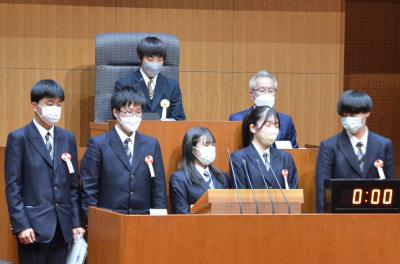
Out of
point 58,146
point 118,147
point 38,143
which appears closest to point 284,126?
point 118,147

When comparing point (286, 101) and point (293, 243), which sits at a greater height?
point (286, 101)

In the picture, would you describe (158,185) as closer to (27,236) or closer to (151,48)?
(27,236)

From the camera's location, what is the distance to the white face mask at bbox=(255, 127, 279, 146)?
4.88 metres

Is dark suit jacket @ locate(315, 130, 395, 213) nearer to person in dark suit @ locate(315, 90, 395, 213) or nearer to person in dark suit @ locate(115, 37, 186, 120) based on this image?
person in dark suit @ locate(315, 90, 395, 213)

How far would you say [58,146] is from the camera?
4.63 m

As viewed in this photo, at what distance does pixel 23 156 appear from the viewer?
455 centimetres

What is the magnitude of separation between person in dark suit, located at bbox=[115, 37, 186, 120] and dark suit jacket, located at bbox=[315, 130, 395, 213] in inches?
45.9

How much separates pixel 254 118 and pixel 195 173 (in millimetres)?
468

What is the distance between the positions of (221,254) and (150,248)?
29 cm

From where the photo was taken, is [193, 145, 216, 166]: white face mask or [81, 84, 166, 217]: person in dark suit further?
[193, 145, 216, 166]: white face mask

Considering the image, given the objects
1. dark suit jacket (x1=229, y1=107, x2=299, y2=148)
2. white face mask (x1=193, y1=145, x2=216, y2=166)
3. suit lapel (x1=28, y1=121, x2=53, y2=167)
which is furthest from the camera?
dark suit jacket (x1=229, y1=107, x2=299, y2=148)

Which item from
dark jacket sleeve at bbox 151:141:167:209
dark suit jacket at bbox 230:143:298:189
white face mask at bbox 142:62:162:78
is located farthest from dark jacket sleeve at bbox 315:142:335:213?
white face mask at bbox 142:62:162:78

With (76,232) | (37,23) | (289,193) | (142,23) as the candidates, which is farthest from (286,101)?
(289,193)

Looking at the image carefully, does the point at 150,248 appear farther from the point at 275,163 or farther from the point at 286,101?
the point at 286,101
